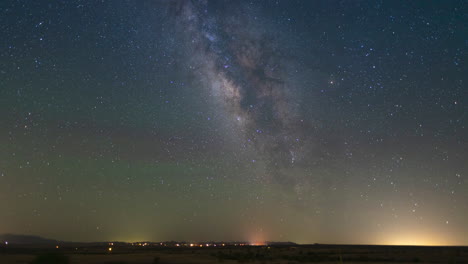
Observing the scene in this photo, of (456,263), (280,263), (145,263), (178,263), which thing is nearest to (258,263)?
(280,263)

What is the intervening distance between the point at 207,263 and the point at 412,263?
970 inches

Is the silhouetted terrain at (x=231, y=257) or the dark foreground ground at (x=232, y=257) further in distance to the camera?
the silhouetted terrain at (x=231, y=257)

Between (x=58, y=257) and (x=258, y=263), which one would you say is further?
(x=258, y=263)

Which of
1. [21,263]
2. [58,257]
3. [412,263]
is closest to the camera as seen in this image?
[58,257]

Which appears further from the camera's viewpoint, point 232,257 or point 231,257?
point 231,257

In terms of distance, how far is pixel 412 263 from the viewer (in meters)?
49.5

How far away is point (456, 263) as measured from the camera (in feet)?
154

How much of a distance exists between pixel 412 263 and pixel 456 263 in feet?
15.5

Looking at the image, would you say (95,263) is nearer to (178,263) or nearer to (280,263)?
(178,263)

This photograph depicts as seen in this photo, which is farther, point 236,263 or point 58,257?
point 236,263

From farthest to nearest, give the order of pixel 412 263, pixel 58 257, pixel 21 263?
pixel 412 263
pixel 21 263
pixel 58 257

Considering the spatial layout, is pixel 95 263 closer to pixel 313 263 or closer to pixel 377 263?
pixel 313 263

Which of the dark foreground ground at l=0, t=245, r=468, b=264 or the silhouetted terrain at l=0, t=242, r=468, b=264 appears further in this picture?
the silhouetted terrain at l=0, t=242, r=468, b=264

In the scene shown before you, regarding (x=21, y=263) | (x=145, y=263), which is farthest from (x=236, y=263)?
(x=21, y=263)
